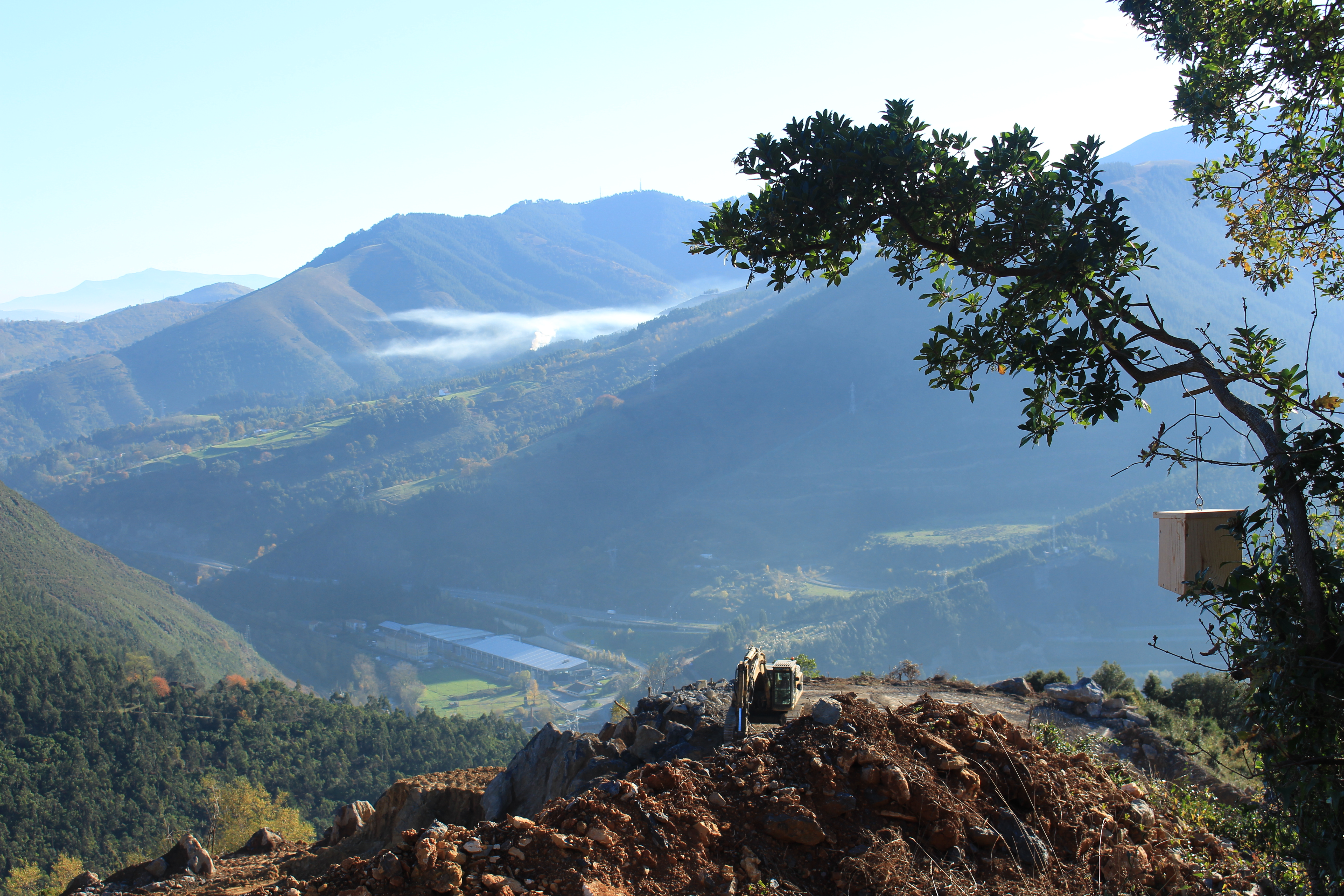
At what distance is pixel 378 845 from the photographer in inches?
508

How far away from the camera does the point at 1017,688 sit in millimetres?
17875

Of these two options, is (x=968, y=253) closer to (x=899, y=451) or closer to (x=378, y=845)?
(x=378, y=845)

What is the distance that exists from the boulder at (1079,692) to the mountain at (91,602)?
3307 inches

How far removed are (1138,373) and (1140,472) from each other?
7336 inches

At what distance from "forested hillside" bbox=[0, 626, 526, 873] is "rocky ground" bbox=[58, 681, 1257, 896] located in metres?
50.7

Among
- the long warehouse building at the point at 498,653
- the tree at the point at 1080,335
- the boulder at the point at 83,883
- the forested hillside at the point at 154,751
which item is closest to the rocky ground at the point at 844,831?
the tree at the point at 1080,335

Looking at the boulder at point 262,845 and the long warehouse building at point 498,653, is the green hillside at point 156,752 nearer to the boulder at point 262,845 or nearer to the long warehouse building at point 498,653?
the boulder at point 262,845

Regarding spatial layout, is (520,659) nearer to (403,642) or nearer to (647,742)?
(403,642)

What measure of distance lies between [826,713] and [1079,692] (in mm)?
10673

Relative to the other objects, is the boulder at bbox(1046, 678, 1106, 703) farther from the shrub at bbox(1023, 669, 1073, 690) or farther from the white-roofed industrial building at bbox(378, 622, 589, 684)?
the white-roofed industrial building at bbox(378, 622, 589, 684)

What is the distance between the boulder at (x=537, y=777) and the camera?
1303 cm

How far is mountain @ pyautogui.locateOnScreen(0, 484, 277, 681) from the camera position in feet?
270

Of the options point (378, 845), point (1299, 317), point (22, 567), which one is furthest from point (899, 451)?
point (378, 845)

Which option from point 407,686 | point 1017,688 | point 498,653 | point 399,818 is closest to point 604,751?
point 399,818
